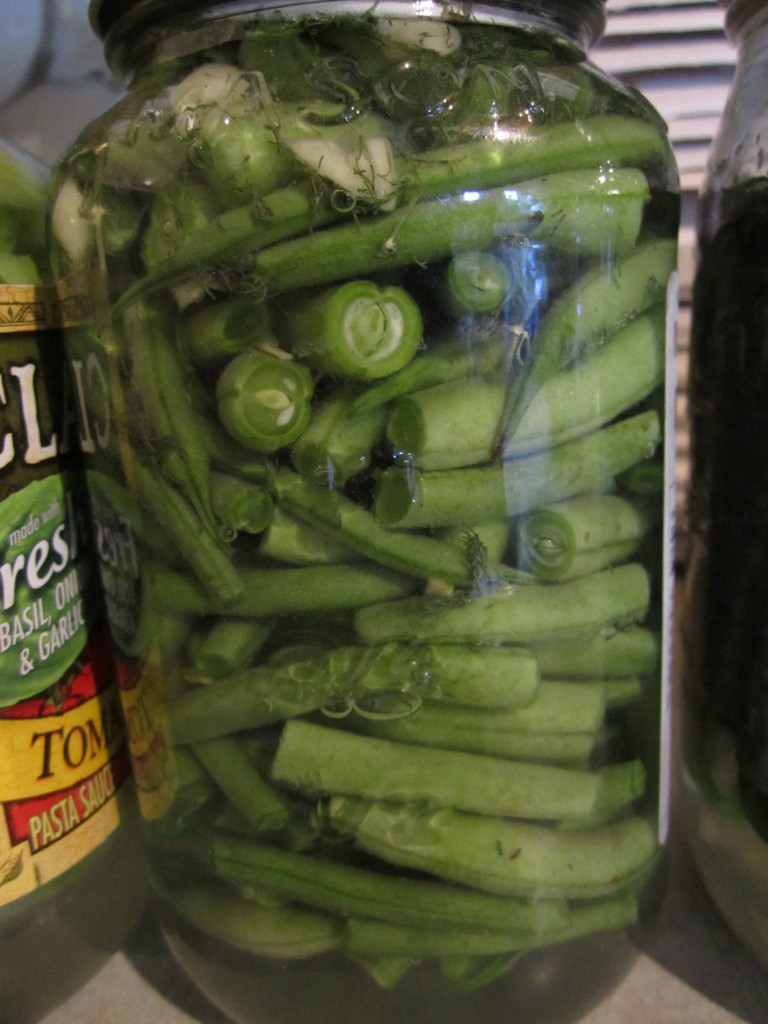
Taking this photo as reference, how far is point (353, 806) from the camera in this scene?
1.43 ft

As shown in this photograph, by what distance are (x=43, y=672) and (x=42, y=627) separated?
3cm

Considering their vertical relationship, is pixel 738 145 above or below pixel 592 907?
above

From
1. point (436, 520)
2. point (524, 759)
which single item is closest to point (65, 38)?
point (436, 520)

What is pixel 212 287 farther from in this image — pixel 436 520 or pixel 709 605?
pixel 709 605

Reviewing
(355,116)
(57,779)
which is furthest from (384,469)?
(57,779)

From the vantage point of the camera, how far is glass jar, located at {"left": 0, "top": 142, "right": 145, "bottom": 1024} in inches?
19.4

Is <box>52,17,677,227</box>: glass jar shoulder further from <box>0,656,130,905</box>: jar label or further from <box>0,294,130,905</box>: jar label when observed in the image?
<box>0,656,130,905</box>: jar label

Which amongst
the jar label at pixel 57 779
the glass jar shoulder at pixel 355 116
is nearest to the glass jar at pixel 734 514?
the glass jar shoulder at pixel 355 116

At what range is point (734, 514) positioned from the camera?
0.53 metres

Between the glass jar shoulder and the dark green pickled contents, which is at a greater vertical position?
the glass jar shoulder

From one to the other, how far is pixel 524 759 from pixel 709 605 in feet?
0.64

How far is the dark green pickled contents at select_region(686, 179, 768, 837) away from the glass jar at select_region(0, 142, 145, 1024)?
1.30 feet

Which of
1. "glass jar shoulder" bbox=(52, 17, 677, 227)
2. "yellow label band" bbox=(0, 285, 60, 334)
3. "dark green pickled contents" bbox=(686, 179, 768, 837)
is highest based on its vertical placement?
"glass jar shoulder" bbox=(52, 17, 677, 227)

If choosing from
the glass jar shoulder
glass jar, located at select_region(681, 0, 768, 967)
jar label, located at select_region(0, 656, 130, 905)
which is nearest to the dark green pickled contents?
glass jar, located at select_region(681, 0, 768, 967)
